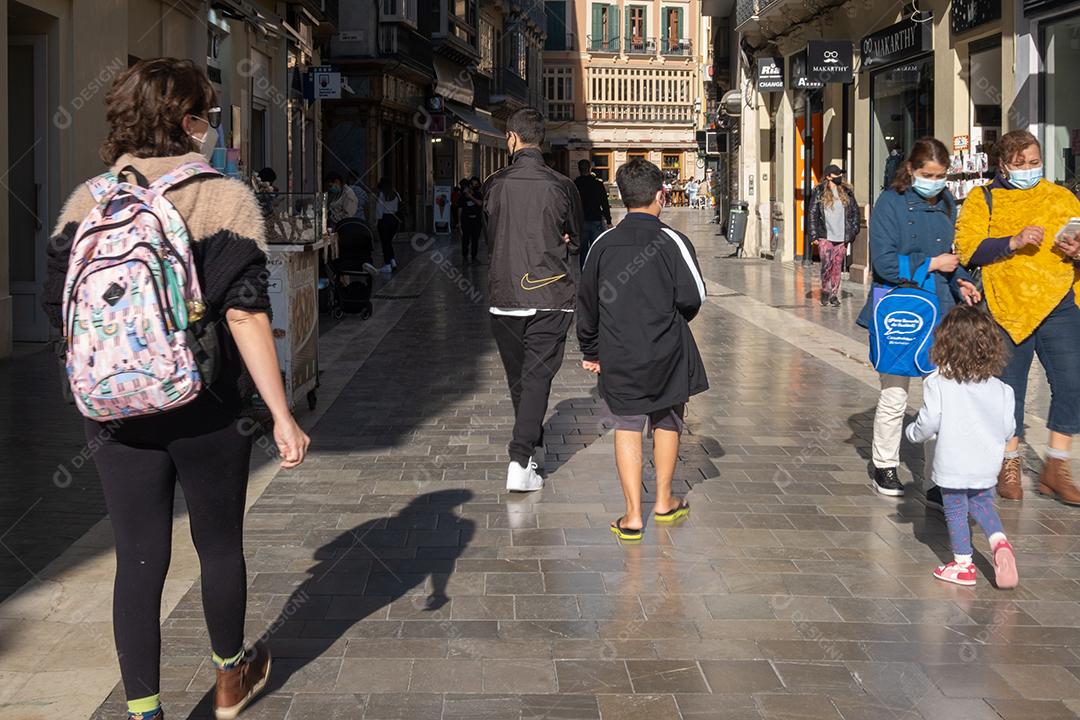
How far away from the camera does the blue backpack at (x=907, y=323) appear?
6727 millimetres

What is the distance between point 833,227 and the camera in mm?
17531

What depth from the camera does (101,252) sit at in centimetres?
337

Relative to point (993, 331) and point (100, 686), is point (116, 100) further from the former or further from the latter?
point (993, 331)

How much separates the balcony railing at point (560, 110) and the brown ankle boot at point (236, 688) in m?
85.2

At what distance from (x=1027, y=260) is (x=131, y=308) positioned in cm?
467

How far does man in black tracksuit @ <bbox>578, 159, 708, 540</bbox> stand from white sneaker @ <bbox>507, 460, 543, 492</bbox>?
2.96 feet

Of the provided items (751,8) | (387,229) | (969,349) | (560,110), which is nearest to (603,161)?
(560,110)

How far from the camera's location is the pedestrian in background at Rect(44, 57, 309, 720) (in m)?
3.55

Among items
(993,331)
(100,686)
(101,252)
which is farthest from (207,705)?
(993,331)

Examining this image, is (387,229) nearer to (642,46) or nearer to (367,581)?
(367,581)

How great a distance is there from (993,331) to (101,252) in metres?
3.53

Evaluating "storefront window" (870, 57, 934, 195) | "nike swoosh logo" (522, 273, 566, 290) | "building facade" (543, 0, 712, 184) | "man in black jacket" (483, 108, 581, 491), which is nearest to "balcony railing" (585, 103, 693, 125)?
"building facade" (543, 0, 712, 184)

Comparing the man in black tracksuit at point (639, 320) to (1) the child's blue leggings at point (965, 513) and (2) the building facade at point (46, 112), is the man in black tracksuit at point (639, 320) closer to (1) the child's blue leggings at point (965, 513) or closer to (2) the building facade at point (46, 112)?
(1) the child's blue leggings at point (965, 513)

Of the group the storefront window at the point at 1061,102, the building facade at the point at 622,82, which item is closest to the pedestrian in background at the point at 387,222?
the storefront window at the point at 1061,102
